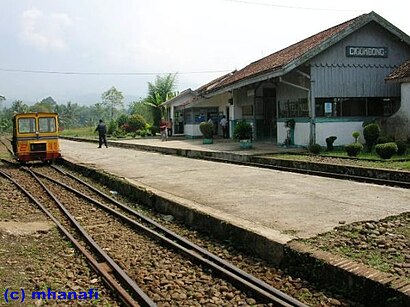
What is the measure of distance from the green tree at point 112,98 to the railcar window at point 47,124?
74.1m

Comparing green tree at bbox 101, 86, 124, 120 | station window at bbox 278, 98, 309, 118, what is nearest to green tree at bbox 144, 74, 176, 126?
station window at bbox 278, 98, 309, 118

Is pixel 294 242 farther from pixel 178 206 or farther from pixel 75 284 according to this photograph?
pixel 178 206

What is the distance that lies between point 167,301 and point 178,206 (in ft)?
12.9

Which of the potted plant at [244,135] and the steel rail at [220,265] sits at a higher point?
the potted plant at [244,135]

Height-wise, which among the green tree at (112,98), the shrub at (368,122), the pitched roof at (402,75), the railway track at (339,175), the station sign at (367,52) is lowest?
the railway track at (339,175)

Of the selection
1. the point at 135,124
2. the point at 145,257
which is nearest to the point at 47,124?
the point at 145,257

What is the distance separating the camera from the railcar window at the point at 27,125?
1948 cm

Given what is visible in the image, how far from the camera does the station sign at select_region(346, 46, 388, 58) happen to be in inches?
771

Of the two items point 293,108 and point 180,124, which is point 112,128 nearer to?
point 180,124

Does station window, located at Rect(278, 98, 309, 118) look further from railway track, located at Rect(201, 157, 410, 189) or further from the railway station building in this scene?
railway track, located at Rect(201, 157, 410, 189)

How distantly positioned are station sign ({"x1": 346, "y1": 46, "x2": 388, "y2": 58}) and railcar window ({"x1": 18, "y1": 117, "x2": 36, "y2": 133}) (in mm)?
13501

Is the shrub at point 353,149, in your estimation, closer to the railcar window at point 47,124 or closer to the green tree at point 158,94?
the railcar window at point 47,124

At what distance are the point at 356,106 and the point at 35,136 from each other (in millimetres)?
13567

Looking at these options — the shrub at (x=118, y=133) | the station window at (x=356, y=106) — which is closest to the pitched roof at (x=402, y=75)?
the station window at (x=356, y=106)
